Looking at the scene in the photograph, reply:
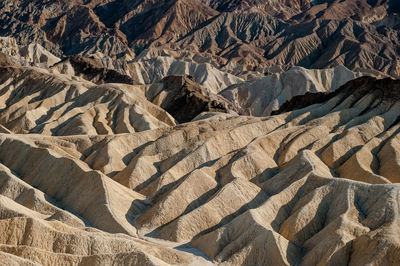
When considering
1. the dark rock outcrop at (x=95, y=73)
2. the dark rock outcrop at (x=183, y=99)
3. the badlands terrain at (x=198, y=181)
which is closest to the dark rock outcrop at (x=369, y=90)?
the badlands terrain at (x=198, y=181)

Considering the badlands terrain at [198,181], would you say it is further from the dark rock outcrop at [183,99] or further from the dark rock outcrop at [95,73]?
the dark rock outcrop at [95,73]

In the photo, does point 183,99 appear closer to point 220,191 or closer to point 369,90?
point 369,90

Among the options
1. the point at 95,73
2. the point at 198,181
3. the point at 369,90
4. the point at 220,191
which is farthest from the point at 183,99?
the point at 220,191

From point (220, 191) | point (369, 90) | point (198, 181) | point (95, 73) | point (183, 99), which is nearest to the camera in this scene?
point (220, 191)

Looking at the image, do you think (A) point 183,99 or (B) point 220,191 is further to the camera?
(A) point 183,99

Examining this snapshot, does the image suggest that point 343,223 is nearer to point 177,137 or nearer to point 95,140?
point 177,137

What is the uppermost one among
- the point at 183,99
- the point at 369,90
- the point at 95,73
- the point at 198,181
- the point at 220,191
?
the point at 220,191

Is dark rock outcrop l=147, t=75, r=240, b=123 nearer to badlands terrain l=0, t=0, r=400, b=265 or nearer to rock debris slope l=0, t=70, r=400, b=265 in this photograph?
badlands terrain l=0, t=0, r=400, b=265

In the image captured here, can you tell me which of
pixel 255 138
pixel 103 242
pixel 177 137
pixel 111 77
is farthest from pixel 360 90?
pixel 111 77

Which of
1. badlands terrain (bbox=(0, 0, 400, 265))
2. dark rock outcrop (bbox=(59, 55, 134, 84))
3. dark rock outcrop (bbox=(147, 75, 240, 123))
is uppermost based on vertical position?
badlands terrain (bbox=(0, 0, 400, 265))

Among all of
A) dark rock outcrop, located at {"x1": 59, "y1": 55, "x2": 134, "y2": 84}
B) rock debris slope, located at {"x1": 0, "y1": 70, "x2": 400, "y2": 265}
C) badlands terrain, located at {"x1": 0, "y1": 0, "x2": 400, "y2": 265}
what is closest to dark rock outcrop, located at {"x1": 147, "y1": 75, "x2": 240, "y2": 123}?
badlands terrain, located at {"x1": 0, "y1": 0, "x2": 400, "y2": 265}
